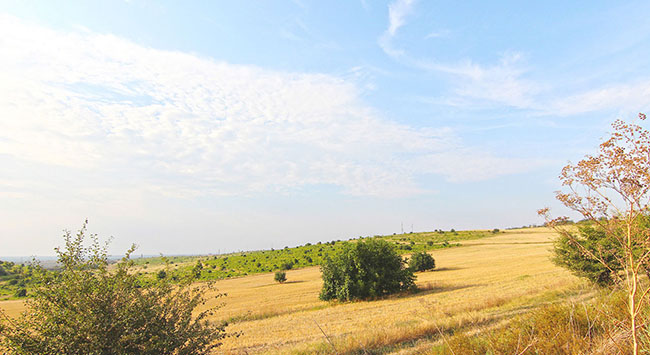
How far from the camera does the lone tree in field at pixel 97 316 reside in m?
6.87

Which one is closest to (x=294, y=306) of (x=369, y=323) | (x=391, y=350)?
(x=369, y=323)

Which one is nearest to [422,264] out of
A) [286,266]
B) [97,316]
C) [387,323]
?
[286,266]

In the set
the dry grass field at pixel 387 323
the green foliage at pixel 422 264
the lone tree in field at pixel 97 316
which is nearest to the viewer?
the lone tree in field at pixel 97 316

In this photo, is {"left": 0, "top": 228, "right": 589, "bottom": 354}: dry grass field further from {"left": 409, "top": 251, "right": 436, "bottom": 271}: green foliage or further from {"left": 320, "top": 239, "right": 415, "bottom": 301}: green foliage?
{"left": 409, "top": 251, "right": 436, "bottom": 271}: green foliage

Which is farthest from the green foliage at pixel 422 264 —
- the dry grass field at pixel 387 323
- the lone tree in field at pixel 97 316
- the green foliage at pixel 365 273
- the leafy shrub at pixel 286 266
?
the lone tree in field at pixel 97 316

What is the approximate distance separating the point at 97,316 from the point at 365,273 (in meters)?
26.3

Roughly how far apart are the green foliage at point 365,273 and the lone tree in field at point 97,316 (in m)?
24.5

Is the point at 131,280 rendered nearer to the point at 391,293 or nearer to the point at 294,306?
the point at 294,306

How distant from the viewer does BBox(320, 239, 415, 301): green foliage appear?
31.3m

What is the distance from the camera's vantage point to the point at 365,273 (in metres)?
31.5

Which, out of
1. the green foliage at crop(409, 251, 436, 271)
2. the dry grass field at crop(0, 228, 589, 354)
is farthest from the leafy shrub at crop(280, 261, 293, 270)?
the dry grass field at crop(0, 228, 589, 354)

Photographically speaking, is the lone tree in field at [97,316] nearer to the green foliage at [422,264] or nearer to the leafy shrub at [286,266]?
the green foliage at [422,264]

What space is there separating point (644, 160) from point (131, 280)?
910 centimetres

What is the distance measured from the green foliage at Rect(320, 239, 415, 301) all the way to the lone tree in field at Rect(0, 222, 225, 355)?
963 inches
